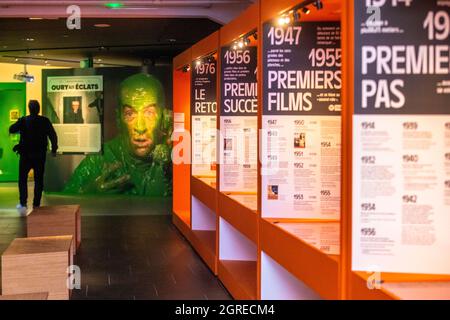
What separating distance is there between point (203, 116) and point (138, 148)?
589cm

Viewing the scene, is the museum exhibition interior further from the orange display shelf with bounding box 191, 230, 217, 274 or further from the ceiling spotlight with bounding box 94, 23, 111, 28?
the ceiling spotlight with bounding box 94, 23, 111, 28

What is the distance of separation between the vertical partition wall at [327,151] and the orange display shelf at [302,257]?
0.01 m

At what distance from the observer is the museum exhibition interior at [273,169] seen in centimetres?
314

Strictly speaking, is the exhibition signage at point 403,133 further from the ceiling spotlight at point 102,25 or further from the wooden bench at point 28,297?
the ceiling spotlight at point 102,25

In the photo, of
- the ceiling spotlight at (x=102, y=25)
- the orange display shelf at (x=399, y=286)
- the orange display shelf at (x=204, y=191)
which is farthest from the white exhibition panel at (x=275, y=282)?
the ceiling spotlight at (x=102, y=25)

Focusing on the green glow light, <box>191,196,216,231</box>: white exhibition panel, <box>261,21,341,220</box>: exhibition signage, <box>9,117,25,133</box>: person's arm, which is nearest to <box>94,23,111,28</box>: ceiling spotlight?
<box>9,117,25,133</box>: person's arm

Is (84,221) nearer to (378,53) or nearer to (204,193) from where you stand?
(204,193)

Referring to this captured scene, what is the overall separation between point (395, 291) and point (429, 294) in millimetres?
163

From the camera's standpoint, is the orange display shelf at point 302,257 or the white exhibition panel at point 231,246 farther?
the white exhibition panel at point 231,246

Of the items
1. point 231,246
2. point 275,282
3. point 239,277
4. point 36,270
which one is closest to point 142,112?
point 231,246

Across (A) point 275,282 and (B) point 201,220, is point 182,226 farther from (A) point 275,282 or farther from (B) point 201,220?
(A) point 275,282

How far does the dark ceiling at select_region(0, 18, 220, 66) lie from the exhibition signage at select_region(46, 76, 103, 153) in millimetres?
830

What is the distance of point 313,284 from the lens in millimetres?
3766
